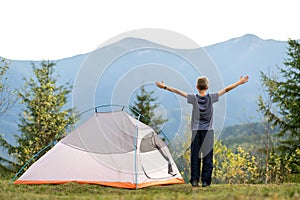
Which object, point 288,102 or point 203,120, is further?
point 288,102

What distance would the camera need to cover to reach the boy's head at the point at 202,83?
584cm

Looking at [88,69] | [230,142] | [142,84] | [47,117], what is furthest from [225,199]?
[230,142]

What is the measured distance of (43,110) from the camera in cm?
1170

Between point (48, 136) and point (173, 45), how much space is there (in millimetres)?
6716

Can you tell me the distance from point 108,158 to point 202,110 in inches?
66.1

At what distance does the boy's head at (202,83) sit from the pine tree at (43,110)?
19.3ft

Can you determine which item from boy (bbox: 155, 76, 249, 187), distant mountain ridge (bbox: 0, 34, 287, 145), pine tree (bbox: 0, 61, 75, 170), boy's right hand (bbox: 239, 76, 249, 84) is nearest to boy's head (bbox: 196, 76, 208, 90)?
boy (bbox: 155, 76, 249, 187)

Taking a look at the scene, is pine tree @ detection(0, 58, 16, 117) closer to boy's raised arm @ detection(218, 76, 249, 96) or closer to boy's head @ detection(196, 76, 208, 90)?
boy's head @ detection(196, 76, 208, 90)

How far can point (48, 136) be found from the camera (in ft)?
39.0

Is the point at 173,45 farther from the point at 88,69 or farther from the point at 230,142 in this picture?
the point at 230,142

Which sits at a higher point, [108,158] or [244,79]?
[244,79]

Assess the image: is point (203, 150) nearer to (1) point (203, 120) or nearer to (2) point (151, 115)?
(1) point (203, 120)

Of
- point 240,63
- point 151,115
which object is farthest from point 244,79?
point 240,63

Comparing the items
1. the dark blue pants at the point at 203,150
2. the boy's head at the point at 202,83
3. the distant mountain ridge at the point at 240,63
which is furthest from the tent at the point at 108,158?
the distant mountain ridge at the point at 240,63
